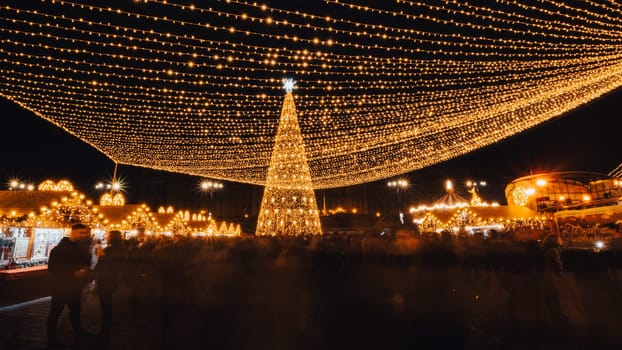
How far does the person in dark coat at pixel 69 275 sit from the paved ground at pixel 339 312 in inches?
8.0

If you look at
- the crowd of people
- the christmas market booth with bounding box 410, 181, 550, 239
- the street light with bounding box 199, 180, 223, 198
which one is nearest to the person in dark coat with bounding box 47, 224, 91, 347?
the crowd of people

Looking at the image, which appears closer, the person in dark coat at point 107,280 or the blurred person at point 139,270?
the person in dark coat at point 107,280

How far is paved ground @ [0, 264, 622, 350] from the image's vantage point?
285cm

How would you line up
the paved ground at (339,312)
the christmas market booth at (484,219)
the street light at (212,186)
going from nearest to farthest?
1. the paved ground at (339,312)
2. the christmas market booth at (484,219)
3. the street light at (212,186)

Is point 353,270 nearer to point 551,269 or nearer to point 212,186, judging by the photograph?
point 551,269

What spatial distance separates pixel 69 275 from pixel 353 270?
15.0 feet

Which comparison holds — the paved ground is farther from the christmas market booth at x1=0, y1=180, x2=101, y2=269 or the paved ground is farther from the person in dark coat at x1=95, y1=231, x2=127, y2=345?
the christmas market booth at x1=0, y1=180, x2=101, y2=269

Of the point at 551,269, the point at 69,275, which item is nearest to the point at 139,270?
the point at 69,275

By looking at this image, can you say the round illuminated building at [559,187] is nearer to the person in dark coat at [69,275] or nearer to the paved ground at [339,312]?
the paved ground at [339,312]

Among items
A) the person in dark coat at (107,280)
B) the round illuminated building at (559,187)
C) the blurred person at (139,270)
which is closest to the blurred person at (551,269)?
the person in dark coat at (107,280)

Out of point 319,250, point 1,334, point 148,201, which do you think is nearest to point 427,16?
point 319,250

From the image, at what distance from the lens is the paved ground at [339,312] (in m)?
2.85

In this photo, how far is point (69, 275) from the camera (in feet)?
9.99

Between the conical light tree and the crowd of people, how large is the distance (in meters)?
4.21
